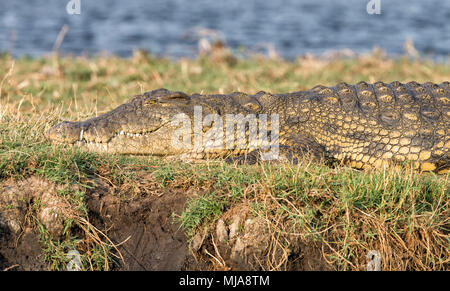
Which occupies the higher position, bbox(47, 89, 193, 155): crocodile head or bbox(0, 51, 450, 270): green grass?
bbox(47, 89, 193, 155): crocodile head

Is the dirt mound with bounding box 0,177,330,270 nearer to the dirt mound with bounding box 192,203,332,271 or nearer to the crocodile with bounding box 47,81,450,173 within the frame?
the dirt mound with bounding box 192,203,332,271

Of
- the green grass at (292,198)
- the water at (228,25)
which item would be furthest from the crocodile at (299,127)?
the water at (228,25)

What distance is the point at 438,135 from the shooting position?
5000mm

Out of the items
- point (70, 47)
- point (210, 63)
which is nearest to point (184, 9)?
point (70, 47)

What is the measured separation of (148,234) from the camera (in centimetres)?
397

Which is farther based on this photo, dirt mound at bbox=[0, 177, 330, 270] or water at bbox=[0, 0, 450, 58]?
water at bbox=[0, 0, 450, 58]

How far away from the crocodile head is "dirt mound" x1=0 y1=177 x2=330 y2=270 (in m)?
0.94

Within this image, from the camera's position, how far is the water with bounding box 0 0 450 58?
17.7 m

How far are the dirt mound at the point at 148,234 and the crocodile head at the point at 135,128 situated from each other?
3.08ft

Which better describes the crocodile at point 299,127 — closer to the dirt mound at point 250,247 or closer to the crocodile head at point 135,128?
the crocodile head at point 135,128

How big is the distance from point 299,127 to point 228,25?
742 inches

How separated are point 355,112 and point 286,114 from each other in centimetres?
65

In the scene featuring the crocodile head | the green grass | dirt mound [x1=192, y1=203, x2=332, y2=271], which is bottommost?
dirt mound [x1=192, y1=203, x2=332, y2=271]


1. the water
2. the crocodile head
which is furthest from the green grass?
the water
